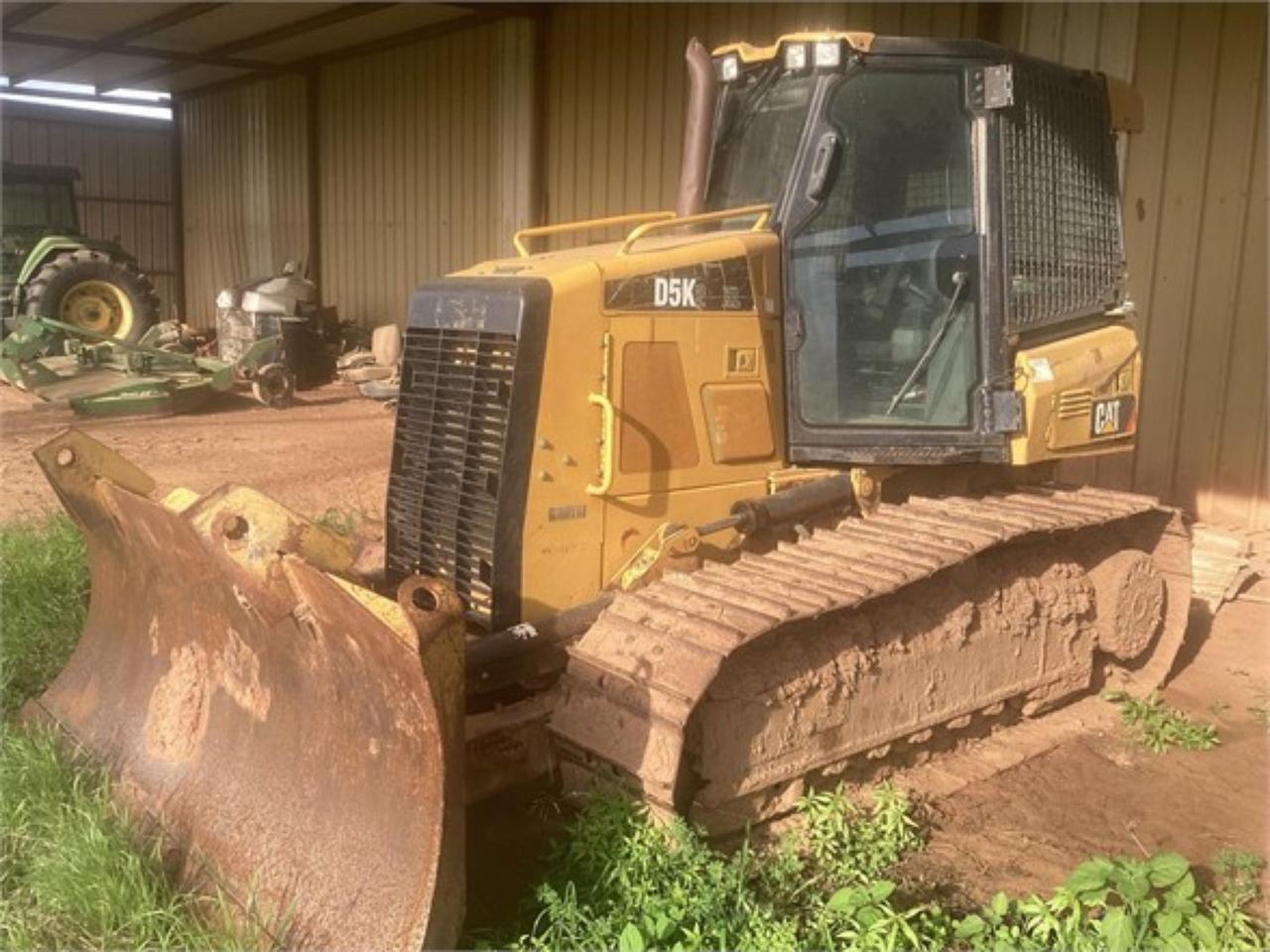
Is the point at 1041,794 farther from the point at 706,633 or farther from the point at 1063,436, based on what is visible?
the point at 706,633

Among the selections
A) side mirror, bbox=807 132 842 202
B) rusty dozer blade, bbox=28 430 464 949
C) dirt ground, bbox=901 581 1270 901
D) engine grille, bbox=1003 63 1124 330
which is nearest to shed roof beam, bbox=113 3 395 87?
engine grille, bbox=1003 63 1124 330

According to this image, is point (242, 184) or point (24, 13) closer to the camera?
point (24, 13)

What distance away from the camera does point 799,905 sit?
11.2 ft

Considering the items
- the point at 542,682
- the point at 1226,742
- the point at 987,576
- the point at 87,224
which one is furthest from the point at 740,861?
the point at 87,224

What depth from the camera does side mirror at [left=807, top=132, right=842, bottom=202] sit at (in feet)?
13.8

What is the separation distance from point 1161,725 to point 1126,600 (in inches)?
20.7

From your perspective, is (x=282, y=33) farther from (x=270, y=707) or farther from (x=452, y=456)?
(x=270, y=707)

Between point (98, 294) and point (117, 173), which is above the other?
point (117, 173)

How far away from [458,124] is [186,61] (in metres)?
5.76

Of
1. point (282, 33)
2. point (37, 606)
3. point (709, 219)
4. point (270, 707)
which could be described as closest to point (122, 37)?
point (282, 33)

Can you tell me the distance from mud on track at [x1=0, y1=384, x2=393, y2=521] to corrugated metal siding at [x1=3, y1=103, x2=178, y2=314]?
1092cm

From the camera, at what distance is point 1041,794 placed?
437cm

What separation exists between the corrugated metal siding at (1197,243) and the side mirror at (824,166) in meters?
3.92

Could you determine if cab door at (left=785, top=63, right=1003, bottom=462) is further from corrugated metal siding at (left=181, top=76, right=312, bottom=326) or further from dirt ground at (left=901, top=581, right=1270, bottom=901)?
corrugated metal siding at (left=181, top=76, right=312, bottom=326)
